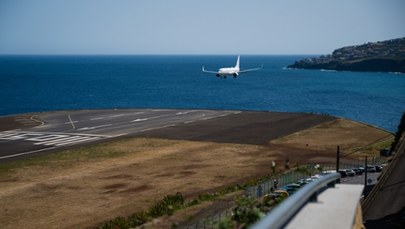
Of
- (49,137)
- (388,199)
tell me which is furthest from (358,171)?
(49,137)

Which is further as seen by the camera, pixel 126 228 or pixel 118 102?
pixel 118 102

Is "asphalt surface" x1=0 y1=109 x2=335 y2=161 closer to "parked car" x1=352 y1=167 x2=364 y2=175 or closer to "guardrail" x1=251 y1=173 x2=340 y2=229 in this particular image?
"parked car" x1=352 y1=167 x2=364 y2=175

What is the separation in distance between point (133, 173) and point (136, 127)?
3574 cm

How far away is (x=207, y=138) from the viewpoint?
79.6 meters

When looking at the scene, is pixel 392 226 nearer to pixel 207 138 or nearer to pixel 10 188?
pixel 10 188

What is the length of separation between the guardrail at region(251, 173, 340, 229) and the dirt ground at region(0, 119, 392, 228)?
30.5 meters

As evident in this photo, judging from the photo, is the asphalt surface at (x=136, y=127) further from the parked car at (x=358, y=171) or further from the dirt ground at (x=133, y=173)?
the parked car at (x=358, y=171)

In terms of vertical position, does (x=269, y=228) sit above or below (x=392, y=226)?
above

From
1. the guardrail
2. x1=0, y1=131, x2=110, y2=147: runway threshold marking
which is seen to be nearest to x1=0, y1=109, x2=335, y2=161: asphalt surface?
x1=0, y1=131, x2=110, y2=147: runway threshold marking

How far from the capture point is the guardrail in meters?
6.66

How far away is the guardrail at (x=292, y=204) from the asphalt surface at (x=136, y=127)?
201 ft

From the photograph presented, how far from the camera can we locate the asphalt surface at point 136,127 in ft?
249

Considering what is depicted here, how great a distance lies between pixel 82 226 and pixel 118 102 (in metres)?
134

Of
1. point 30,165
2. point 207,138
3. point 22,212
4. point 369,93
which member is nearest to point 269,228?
point 22,212
